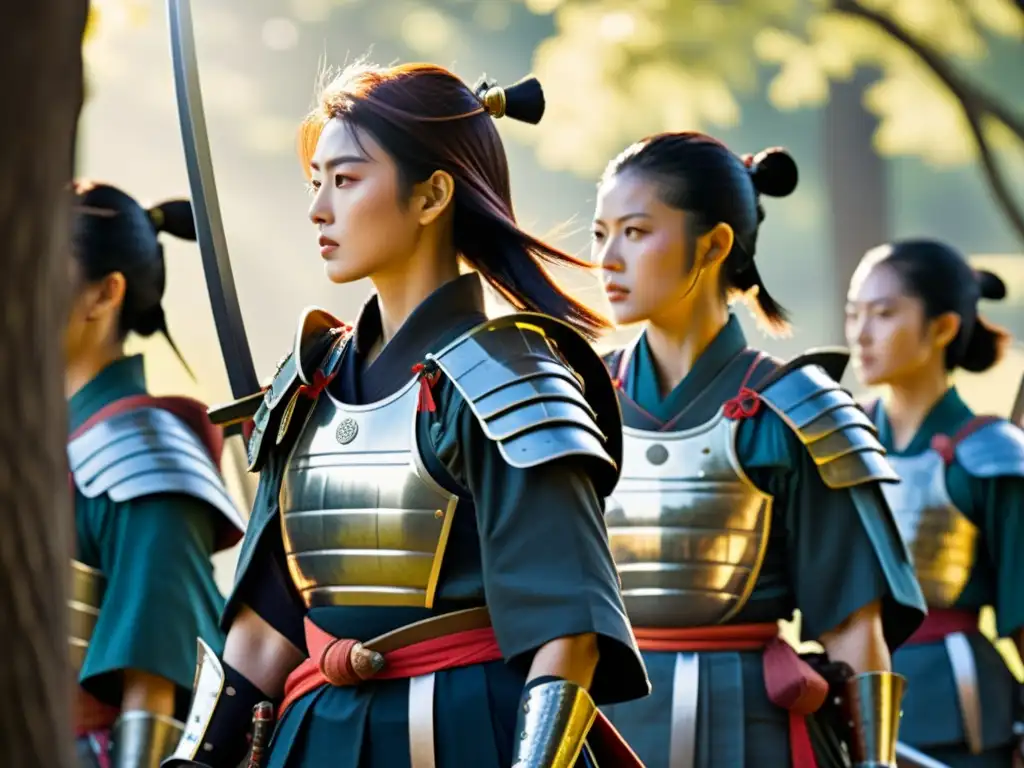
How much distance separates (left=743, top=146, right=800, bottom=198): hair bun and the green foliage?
7.20 metres

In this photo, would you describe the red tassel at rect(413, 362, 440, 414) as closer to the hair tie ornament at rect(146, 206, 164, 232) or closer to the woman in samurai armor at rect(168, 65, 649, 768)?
the woman in samurai armor at rect(168, 65, 649, 768)

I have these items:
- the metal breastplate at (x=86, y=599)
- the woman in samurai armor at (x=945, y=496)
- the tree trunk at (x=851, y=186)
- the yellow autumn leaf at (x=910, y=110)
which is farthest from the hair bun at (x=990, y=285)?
the yellow autumn leaf at (x=910, y=110)

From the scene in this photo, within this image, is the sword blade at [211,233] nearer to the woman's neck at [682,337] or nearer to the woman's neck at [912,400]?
the woman's neck at [682,337]

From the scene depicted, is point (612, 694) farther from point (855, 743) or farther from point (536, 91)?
point (855, 743)

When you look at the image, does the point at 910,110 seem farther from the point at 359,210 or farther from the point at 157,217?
the point at 359,210

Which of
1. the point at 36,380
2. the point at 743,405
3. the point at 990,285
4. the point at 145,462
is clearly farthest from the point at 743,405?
the point at 36,380

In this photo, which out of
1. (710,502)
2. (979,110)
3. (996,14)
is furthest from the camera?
(996,14)

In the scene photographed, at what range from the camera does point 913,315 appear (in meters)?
5.91

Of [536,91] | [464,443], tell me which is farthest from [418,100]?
[464,443]

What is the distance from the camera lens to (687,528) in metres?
4.12

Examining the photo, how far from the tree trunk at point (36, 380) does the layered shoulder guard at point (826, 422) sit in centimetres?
262

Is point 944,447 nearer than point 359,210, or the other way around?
point 359,210

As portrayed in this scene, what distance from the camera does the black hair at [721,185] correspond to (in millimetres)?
4242

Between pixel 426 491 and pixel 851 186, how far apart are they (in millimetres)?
9226
